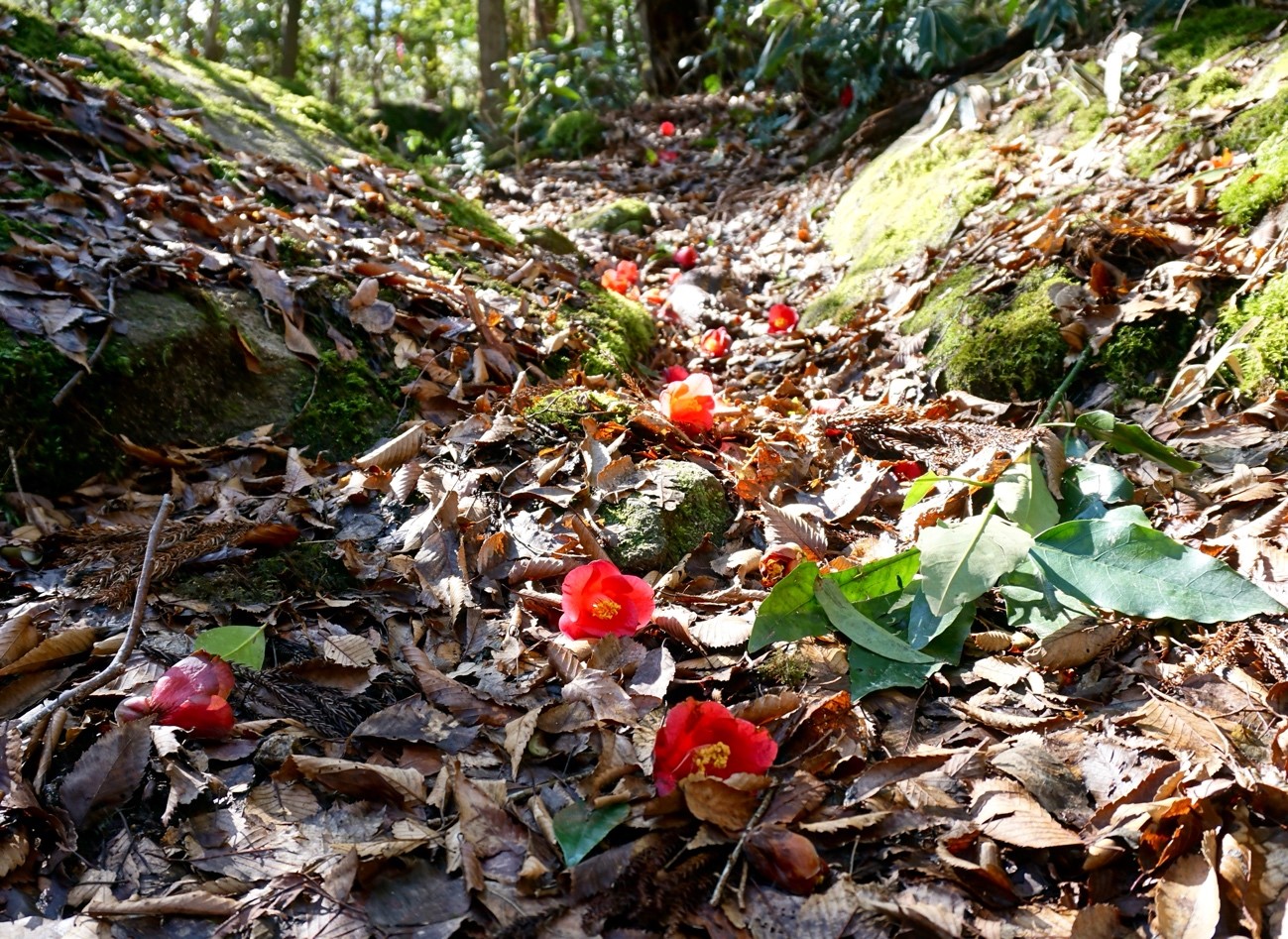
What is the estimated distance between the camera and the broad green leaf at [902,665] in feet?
5.58

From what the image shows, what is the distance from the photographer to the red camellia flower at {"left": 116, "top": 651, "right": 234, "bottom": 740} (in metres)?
1.53

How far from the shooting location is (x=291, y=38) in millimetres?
12906

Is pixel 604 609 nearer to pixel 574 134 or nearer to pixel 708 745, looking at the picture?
pixel 708 745

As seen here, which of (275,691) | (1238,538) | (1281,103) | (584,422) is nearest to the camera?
(275,691)

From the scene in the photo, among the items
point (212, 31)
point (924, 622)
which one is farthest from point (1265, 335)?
point (212, 31)

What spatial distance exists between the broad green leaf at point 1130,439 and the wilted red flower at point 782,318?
6.85 feet

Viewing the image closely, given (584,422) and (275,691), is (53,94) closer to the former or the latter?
(584,422)

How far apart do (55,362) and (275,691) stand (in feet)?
4.27

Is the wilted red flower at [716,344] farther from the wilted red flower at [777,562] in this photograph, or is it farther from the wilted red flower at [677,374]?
the wilted red flower at [777,562]

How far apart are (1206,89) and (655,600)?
374 cm

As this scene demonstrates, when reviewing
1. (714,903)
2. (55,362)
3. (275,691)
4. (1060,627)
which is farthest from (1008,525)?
(55,362)

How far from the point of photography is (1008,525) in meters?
1.95

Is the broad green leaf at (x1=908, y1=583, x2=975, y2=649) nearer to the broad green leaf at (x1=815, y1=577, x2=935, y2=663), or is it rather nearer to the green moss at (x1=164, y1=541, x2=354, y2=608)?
the broad green leaf at (x1=815, y1=577, x2=935, y2=663)

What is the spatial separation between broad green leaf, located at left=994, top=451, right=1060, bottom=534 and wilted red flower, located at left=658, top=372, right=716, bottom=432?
3.03ft
